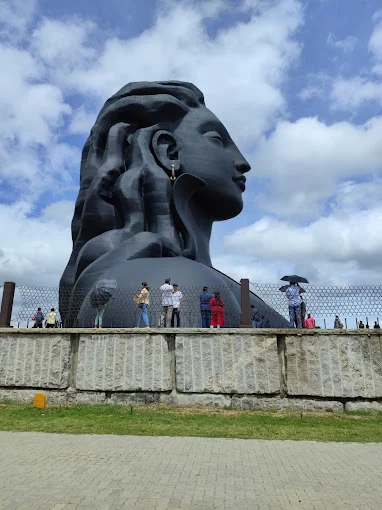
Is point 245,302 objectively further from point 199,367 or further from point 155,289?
point 155,289

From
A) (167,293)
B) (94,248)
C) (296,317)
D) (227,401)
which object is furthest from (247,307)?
(94,248)

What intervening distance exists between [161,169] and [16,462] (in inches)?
519

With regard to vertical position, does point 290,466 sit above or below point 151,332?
below

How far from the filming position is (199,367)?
7039 millimetres

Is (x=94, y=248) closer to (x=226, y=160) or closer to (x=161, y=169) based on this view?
(x=161, y=169)

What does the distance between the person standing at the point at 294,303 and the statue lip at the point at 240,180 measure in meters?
10.6

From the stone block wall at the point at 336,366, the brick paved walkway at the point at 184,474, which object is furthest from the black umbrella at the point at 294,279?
the brick paved walkway at the point at 184,474

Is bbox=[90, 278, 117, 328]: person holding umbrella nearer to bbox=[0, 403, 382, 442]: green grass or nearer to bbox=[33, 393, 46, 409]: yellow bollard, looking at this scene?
bbox=[33, 393, 46, 409]: yellow bollard

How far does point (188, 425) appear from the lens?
5719 mm

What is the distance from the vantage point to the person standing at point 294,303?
783 cm

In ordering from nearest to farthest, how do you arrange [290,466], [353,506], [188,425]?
[353,506] < [290,466] < [188,425]

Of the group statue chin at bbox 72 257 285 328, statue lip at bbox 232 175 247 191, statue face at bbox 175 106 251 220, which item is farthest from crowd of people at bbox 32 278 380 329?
statue lip at bbox 232 175 247 191

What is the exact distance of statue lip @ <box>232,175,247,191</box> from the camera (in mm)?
18016

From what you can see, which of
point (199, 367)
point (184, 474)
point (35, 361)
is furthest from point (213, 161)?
point (184, 474)
